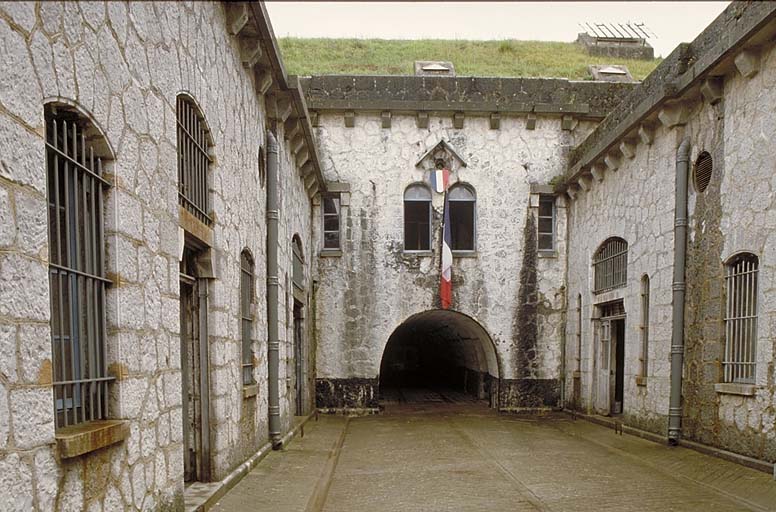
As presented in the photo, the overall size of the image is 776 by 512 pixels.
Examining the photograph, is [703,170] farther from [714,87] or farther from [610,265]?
[610,265]

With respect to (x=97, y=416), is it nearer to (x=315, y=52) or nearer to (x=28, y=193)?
(x=28, y=193)

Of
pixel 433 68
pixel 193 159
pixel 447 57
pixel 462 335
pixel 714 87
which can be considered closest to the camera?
pixel 193 159

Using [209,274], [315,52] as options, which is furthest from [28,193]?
[315,52]

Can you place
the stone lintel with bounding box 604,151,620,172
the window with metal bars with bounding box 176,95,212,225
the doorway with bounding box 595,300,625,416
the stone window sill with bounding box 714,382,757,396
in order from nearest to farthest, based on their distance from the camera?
the window with metal bars with bounding box 176,95,212,225 < the stone window sill with bounding box 714,382,757,396 < the stone lintel with bounding box 604,151,620,172 < the doorway with bounding box 595,300,625,416

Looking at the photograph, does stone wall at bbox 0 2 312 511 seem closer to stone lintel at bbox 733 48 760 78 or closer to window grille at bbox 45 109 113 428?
window grille at bbox 45 109 113 428

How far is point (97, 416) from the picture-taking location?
10.7 ft

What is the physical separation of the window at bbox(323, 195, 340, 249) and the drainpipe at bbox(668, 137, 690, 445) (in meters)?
7.12

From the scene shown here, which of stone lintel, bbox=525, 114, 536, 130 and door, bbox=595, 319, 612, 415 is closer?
door, bbox=595, 319, 612, 415

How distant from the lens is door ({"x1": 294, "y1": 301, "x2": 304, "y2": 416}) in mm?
10750

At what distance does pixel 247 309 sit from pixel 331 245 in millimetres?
6226

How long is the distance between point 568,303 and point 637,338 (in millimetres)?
3374

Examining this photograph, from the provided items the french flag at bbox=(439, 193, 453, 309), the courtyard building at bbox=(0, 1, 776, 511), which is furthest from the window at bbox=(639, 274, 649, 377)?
the french flag at bbox=(439, 193, 453, 309)

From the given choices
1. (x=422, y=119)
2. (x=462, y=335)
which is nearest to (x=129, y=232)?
(x=422, y=119)

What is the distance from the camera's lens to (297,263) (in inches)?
418
